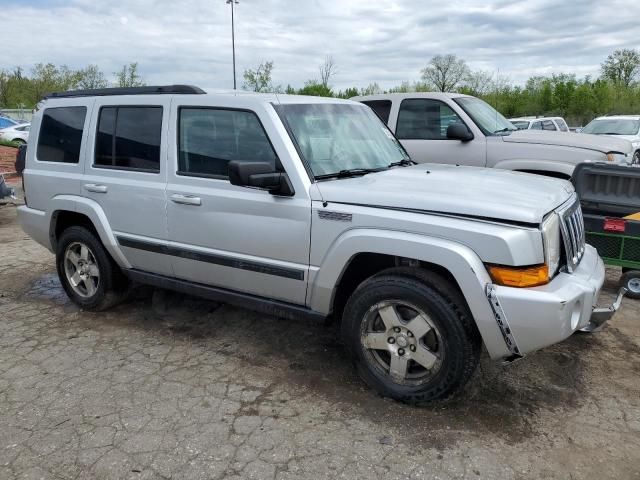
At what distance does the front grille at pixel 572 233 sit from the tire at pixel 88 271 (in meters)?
3.52

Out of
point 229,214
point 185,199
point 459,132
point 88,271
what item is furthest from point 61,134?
point 459,132

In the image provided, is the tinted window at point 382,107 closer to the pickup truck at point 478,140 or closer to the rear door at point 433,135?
the pickup truck at point 478,140

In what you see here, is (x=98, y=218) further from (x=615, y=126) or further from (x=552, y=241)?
(x=615, y=126)

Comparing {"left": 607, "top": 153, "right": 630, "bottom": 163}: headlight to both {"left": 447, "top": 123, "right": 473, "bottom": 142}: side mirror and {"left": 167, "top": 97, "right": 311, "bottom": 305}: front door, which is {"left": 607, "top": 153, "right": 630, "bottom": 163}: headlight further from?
{"left": 167, "top": 97, "right": 311, "bottom": 305}: front door

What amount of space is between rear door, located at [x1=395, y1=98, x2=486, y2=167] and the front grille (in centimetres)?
345

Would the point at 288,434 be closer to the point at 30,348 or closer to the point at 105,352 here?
the point at 105,352

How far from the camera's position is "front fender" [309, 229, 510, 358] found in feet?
9.52

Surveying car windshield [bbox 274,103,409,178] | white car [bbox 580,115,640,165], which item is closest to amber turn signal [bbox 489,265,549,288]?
car windshield [bbox 274,103,409,178]

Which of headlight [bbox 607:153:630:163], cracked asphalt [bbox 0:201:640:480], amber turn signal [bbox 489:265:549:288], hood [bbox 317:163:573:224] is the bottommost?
cracked asphalt [bbox 0:201:640:480]

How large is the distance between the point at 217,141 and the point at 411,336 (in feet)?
6.27

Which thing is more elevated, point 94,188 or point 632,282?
point 94,188

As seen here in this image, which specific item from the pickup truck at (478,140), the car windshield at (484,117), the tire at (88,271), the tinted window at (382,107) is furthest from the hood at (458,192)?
the tinted window at (382,107)

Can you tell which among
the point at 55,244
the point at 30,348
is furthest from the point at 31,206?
the point at 30,348

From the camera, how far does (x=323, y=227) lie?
339 centimetres
